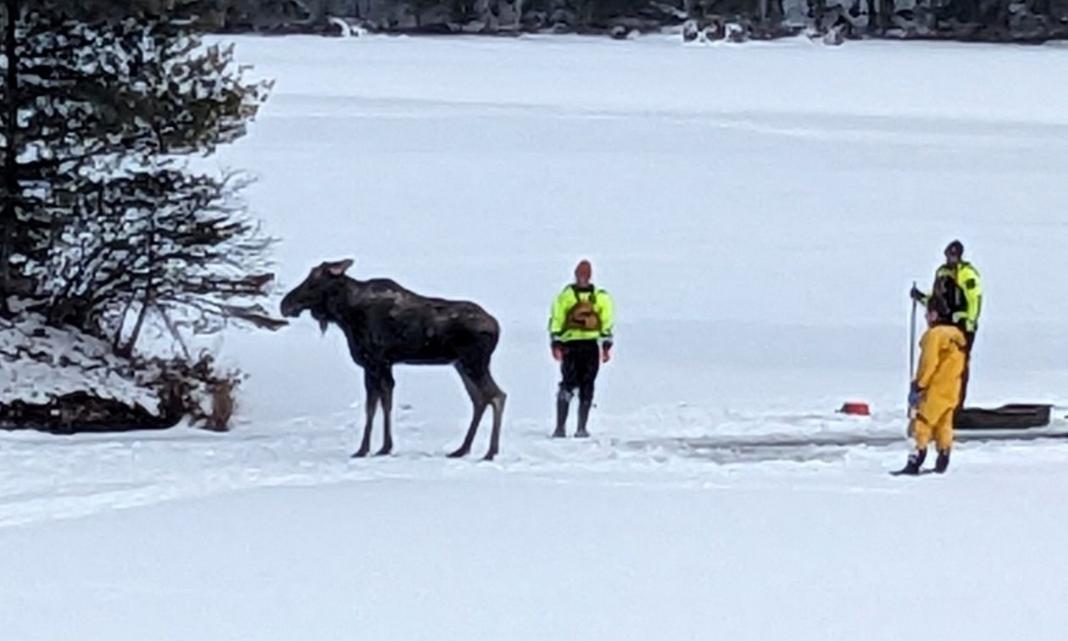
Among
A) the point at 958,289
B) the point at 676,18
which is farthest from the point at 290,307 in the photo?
the point at 676,18

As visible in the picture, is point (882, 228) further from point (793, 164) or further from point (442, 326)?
point (442, 326)

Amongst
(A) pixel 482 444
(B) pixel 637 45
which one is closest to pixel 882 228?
(A) pixel 482 444

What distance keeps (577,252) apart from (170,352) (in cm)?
1232

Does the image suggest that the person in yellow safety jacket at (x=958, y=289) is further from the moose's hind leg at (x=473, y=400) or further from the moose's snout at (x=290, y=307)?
the moose's snout at (x=290, y=307)

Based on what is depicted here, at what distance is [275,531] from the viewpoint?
46.1ft

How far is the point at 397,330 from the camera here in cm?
1670

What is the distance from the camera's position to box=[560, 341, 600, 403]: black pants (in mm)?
18359

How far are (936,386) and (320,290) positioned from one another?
187 inches

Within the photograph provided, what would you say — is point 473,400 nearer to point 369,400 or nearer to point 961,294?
point 369,400

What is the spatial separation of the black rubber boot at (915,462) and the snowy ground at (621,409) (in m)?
0.30

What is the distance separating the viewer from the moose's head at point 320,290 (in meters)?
16.9

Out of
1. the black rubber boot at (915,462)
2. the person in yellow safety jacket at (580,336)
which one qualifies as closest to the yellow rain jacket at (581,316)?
the person in yellow safety jacket at (580,336)

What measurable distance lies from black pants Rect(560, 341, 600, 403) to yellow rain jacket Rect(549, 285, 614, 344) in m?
0.08

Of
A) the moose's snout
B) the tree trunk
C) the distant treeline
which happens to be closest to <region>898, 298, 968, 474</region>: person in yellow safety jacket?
the moose's snout
